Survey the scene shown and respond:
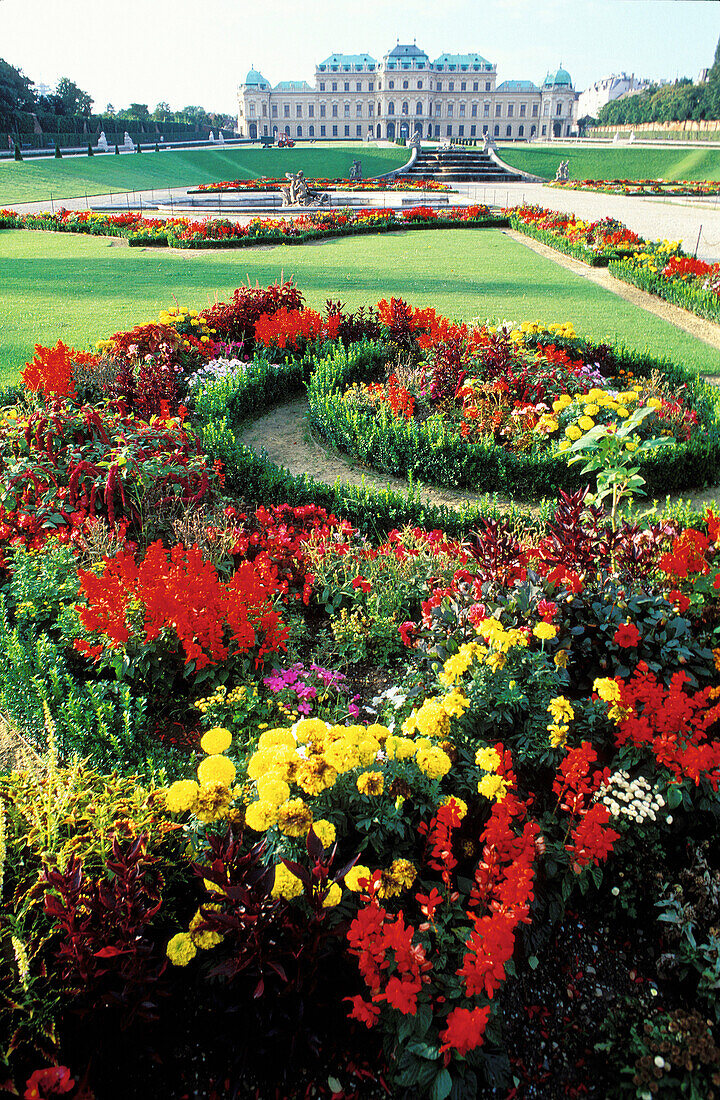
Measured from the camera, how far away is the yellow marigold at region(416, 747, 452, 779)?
206cm

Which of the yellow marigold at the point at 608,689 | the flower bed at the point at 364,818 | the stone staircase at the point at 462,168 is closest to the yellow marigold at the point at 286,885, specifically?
the flower bed at the point at 364,818

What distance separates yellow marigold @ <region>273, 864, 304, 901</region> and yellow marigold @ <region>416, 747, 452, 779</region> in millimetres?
514

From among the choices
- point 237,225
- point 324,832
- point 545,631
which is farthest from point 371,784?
point 237,225

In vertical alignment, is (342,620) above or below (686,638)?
below

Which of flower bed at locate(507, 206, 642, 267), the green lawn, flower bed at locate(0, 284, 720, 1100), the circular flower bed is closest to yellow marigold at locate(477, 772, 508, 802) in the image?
flower bed at locate(0, 284, 720, 1100)

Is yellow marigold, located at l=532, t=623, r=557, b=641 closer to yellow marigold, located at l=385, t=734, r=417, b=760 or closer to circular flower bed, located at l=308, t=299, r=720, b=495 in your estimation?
yellow marigold, located at l=385, t=734, r=417, b=760

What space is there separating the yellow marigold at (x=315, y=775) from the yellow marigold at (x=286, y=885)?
218mm

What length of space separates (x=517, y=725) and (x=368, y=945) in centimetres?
123

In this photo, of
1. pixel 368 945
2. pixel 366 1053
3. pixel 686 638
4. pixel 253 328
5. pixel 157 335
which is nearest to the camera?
pixel 368 945

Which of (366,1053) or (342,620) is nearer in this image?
(366,1053)

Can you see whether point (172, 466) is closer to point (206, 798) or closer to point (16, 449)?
point (16, 449)

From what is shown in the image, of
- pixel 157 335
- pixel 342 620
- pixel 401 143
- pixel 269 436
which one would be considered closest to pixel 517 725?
pixel 342 620

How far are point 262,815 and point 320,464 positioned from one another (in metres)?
4.48

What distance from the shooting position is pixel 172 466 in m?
4.42
